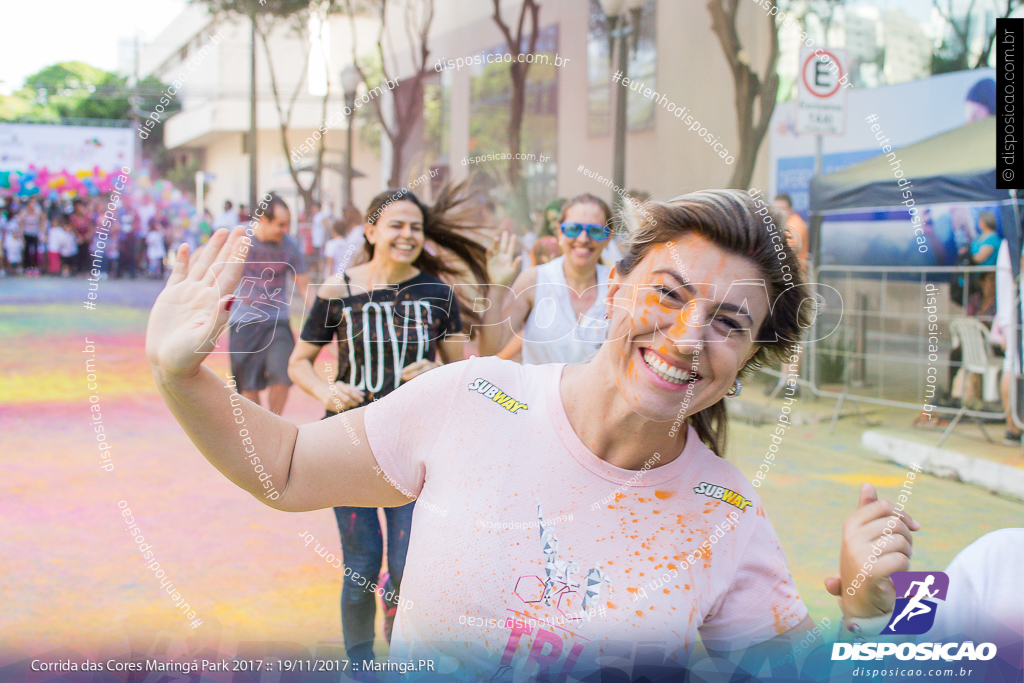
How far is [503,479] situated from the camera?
1139mm

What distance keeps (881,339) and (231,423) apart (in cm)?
646

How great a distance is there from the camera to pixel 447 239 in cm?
292

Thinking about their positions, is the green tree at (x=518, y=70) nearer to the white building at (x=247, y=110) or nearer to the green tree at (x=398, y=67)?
the green tree at (x=398, y=67)

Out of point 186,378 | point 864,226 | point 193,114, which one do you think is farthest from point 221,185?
point 186,378

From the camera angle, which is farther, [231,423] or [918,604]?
[918,604]

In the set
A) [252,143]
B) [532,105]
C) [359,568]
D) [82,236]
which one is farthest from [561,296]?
[82,236]

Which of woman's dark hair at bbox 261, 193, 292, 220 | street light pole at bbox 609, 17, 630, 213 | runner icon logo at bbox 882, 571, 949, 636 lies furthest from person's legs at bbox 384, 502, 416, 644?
street light pole at bbox 609, 17, 630, 213

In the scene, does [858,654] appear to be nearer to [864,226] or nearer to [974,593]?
[974,593]

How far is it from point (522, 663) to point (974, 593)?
2.12 feet

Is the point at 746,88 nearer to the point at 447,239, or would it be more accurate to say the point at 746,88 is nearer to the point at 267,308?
the point at 447,239

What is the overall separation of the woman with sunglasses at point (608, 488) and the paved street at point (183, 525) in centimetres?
40

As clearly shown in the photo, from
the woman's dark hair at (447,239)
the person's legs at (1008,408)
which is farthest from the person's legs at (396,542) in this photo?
the person's legs at (1008,408)

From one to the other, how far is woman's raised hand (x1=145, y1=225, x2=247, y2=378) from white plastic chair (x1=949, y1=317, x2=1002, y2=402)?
5.52 metres

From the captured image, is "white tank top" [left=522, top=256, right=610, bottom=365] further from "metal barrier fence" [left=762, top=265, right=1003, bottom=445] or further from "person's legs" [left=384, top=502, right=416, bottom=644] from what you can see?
"metal barrier fence" [left=762, top=265, right=1003, bottom=445]
